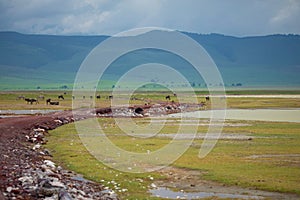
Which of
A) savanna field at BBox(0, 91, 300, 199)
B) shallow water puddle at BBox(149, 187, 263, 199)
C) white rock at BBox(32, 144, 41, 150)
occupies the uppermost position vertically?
white rock at BBox(32, 144, 41, 150)

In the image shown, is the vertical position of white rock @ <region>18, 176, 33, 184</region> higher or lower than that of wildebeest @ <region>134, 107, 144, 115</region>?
lower

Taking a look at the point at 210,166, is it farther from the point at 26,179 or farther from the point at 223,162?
the point at 26,179

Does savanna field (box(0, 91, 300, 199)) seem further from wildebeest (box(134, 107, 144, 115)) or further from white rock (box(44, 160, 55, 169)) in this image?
wildebeest (box(134, 107, 144, 115))

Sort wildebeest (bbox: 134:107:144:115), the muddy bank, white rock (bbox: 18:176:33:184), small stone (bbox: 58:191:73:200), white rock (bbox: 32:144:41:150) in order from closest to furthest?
1. small stone (bbox: 58:191:73:200)
2. the muddy bank
3. white rock (bbox: 18:176:33:184)
4. white rock (bbox: 32:144:41:150)
5. wildebeest (bbox: 134:107:144:115)

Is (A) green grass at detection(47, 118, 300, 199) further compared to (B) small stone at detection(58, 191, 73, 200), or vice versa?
(A) green grass at detection(47, 118, 300, 199)

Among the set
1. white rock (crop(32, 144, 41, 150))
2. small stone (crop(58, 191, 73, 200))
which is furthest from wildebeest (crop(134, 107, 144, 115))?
small stone (crop(58, 191, 73, 200))

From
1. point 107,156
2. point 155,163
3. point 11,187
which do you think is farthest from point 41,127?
point 11,187

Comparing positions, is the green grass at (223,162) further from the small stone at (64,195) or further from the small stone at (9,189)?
the small stone at (9,189)

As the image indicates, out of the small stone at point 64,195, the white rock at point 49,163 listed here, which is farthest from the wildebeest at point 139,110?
the small stone at point 64,195

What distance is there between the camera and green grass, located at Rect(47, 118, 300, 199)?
2311 cm

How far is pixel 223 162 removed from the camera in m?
28.8

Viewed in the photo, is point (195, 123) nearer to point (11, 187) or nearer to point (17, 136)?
point (17, 136)

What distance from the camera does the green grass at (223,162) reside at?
2311 centimetres

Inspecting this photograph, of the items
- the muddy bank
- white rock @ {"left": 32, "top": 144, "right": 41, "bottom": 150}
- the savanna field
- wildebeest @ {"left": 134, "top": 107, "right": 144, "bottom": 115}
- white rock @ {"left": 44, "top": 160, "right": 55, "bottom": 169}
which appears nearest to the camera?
the muddy bank
